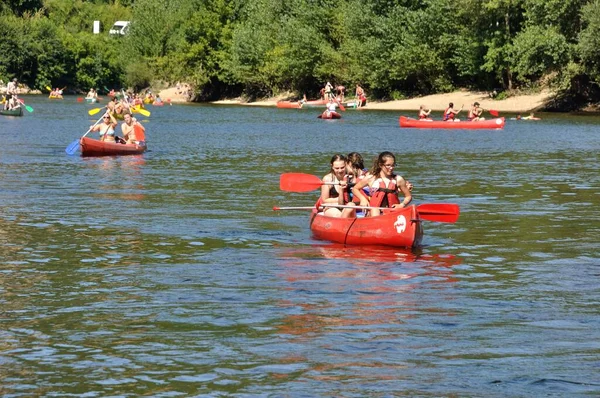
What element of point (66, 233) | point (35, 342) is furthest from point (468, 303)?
point (66, 233)

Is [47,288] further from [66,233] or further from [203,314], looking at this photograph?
[66,233]

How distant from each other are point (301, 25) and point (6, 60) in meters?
41.1

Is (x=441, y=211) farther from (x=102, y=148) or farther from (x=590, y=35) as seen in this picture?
(x=590, y=35)

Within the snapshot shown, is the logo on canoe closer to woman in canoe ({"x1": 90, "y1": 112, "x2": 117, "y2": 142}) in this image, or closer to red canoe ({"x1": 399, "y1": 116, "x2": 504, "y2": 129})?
woman in canoe ({"x1": 90, "y1": 112, "x2": 117, "y2": 142})

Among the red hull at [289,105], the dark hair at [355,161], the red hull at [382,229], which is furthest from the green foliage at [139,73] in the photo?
the red hull at [382,229]

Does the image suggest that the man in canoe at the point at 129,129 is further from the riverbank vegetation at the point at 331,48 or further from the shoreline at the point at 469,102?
the shoreline at the point at 469,102

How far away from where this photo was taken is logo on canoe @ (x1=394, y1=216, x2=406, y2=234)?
15.4 m

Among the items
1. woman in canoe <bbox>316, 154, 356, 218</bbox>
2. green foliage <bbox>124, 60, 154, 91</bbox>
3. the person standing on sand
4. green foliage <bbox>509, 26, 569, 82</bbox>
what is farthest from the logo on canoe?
green foliage <bbox>124, 60, 154, 91</bbox>

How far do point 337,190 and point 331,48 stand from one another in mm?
65411

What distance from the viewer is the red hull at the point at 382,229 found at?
15359 mm

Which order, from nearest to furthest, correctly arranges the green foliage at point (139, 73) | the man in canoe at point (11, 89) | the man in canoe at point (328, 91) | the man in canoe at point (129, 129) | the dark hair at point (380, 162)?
the dark hair at point (380, 162)
the man in canoe at point (129, 129)
the man in canoe at point (11, 89)
the man in canoe at point (328, 91)
the green foliage at point (139, 73)

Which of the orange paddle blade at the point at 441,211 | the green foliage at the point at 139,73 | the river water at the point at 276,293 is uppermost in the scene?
the green foliage at the point at 139,73

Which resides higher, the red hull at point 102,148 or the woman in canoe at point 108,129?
the woman in canoe at point 108,129

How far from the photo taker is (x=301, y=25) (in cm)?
8281
